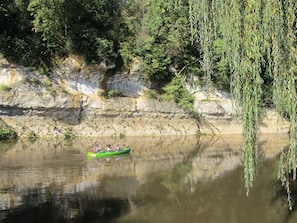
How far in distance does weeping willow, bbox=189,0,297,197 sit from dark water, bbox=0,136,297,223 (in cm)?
176

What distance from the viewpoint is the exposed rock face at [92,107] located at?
2923 cm

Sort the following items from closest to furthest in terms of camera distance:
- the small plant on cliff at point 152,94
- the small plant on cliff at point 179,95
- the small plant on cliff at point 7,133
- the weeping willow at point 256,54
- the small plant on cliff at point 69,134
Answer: the weeping willow at point 256,54 → the small plant on cliff at point 7,133 → the small plant on cliff at point 69,134 → the small plant on cliff at point 152,94 → the small plant on cliff at point 179,95

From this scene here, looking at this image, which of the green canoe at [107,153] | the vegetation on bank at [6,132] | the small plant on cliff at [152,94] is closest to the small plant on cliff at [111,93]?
the small plant on cliff at [152,94]

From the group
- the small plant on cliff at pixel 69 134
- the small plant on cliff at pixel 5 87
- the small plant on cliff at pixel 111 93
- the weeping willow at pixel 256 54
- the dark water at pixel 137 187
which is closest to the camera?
the weeping willow at pixel 256 54

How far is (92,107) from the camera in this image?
30703 millimetres

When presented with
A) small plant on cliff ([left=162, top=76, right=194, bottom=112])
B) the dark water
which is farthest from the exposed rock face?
the dark water

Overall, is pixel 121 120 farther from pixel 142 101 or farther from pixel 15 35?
pixel 15 35

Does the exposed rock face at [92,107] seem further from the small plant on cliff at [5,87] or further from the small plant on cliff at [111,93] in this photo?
the small plant on cliff at [111,93]

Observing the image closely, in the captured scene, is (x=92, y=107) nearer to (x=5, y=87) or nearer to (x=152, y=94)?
(x=152, y=94)

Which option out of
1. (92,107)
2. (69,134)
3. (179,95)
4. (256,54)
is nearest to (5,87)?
(69,134)

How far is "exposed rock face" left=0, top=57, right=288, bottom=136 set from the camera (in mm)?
29234

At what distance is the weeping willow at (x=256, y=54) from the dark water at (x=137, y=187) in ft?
5.79

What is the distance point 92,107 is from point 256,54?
24.1m

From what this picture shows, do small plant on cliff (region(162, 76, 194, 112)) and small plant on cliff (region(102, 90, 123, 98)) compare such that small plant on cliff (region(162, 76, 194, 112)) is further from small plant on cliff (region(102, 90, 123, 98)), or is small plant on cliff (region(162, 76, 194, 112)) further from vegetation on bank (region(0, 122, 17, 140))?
vegetation on bank (region(0, 122, 17, 140))
